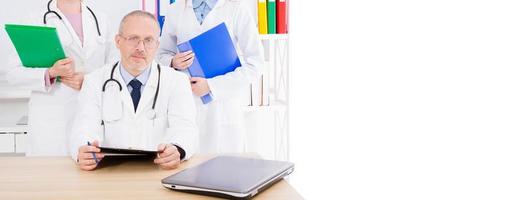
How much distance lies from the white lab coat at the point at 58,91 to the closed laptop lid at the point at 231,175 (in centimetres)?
103

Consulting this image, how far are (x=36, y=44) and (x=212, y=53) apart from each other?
668 mm

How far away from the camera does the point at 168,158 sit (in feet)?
5.11

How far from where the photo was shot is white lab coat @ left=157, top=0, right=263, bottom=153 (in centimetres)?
246

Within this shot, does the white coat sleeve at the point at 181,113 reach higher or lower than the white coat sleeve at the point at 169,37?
lower

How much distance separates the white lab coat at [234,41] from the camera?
2.46m

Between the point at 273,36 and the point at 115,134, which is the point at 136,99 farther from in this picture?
the point at 273,36

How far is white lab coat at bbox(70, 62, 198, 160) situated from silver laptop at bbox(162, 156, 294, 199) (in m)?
0.46

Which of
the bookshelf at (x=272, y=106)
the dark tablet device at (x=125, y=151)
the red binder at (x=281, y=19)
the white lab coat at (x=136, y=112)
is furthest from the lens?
the bookshelf at (x=272, y=106)

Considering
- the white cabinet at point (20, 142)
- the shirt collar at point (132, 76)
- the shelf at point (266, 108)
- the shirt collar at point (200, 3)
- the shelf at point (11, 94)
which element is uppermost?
the shirt collar at point (200, 3)

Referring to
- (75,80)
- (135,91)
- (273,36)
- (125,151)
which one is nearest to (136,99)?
(135,91)

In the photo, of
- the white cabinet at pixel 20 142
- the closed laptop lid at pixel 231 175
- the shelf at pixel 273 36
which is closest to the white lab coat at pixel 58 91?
the white cabinet at pixel 20 142

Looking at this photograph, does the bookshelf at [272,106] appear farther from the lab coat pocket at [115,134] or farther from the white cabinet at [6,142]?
the white cabinet at [6,142]

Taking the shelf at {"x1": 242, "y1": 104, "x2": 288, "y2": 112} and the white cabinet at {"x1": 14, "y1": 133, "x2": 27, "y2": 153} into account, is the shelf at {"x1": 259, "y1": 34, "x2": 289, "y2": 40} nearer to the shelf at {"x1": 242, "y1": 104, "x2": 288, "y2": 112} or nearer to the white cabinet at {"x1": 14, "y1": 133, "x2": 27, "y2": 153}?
the shelf at {"x1": 242, "y1": 104, "x2": 288, "y2": 112}

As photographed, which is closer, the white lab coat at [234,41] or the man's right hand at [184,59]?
the man's right hand at [184,59]
